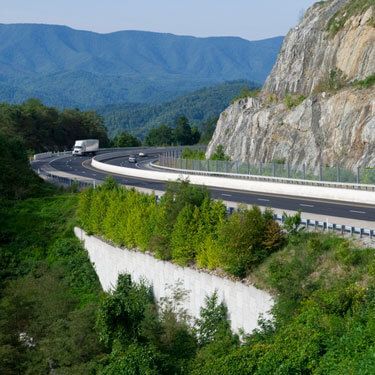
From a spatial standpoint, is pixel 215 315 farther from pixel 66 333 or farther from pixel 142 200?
pixel 142 200

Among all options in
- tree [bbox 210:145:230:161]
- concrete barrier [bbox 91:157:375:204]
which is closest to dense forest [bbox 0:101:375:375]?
concrete barrier [bbox 91:157:375:204]

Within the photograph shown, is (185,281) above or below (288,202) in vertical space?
below

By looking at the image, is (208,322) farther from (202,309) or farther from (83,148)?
(83,148)

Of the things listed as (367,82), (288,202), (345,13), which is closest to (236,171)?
(367,82)

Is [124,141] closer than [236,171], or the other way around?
[236,171]

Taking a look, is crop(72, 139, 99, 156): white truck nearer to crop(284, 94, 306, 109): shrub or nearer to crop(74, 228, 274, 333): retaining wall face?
crop(284, 94, 306, 109): shrub

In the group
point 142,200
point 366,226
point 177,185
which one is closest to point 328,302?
point 366,226
